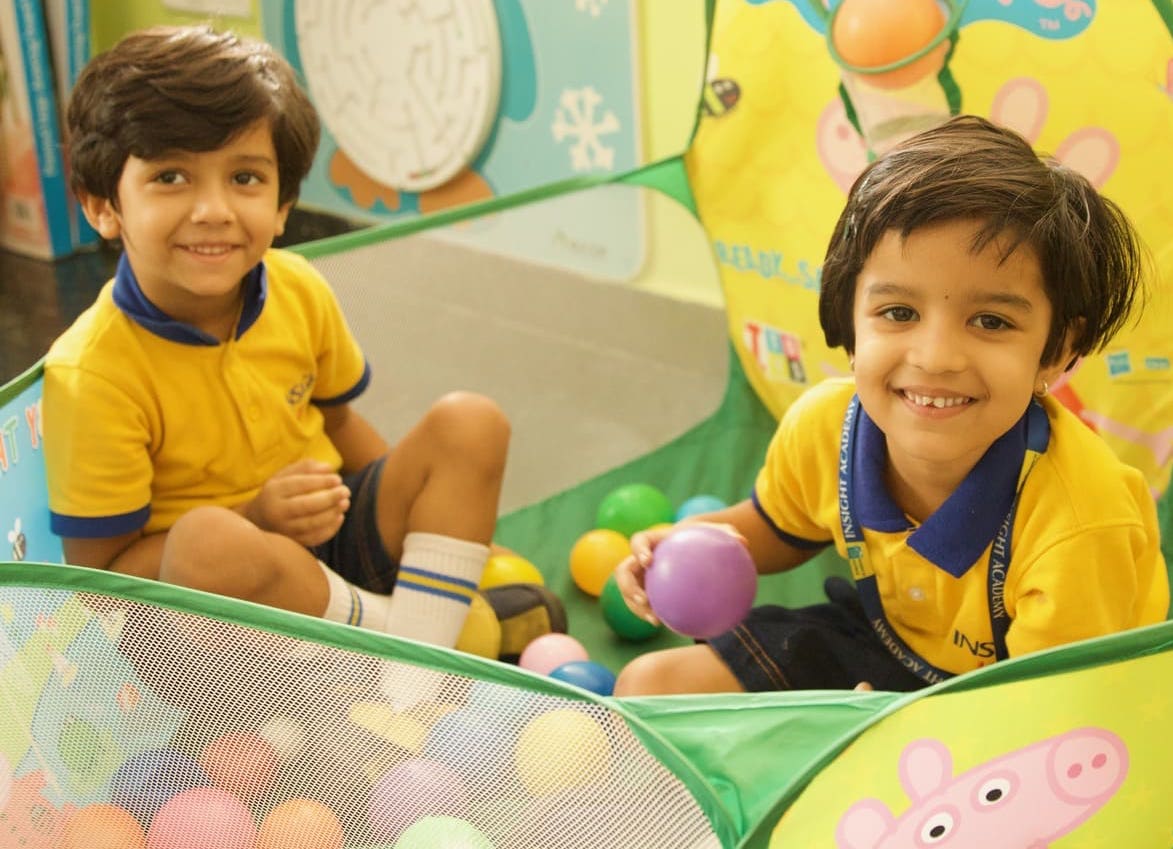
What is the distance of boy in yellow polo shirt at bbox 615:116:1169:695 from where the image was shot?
78 centimetres

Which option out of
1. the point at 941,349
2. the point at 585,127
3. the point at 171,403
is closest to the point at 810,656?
the point at 941,349

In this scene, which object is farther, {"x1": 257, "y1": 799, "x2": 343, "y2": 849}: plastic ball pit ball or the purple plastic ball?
the purple plastic ball

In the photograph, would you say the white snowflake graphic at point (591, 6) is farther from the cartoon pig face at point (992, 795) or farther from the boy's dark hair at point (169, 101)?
the cartoon pig face at point (992, 795)

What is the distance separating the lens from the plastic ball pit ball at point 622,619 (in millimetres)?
1219

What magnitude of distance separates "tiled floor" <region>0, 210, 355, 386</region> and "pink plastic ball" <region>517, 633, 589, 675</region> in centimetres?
114

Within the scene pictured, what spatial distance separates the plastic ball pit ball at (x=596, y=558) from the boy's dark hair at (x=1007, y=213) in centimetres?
50

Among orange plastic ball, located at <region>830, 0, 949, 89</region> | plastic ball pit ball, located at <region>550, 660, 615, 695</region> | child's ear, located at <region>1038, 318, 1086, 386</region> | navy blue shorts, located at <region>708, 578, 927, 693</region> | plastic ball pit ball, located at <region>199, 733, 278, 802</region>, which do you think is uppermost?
orange plastic ball, located at <region>830, 0, 949, 89</region>

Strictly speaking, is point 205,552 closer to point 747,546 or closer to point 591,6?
point 747,546

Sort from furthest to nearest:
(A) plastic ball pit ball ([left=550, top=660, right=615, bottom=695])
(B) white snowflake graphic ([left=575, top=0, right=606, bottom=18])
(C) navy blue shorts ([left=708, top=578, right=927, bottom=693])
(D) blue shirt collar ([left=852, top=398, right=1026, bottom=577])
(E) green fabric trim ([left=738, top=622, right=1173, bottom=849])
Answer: (B) white snowflake graphic ([left=575, top=0, right=606, bottom=18]), (A) plastic ball pit ball ([left=550, top=660, right=615, bottom=695]), (C) navy blue shorts ([left=708, top=578, right=927, bottom=693]), (D) blue shirt collar ([left=852, top=398, right=1026, bottom=577]), (E) green fabric trim ([left=738, top=622, right=1173, bottom=849])

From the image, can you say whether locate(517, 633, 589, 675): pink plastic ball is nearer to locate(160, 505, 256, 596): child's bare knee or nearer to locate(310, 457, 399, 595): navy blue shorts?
locate(310, 457, 399, 595): navy blue shorts

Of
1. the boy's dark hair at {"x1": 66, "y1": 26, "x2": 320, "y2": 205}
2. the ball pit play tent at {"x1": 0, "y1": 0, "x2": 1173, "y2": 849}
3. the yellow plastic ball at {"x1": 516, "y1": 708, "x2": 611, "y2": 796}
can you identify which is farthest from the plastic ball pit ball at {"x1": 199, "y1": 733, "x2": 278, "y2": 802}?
the boy's dark hair at {"x1": 66, "y1": 26, "x2": 320, "y2": 205}

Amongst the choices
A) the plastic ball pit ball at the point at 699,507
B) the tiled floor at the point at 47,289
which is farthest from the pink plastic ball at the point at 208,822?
the tiled floor at the point at 47,289

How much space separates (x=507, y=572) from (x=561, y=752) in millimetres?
604

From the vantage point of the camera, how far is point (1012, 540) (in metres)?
0.85
